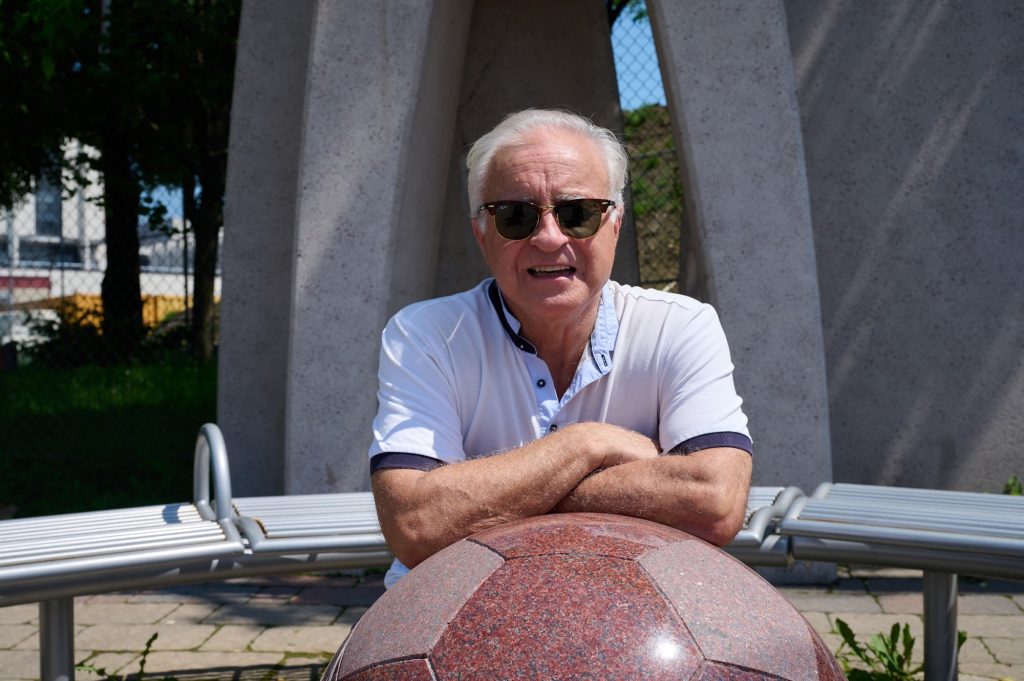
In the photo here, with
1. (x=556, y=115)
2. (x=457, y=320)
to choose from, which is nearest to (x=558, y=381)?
(x=457, y=320)

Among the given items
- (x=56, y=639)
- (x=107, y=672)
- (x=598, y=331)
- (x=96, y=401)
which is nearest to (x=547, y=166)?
(x=598, y=331)

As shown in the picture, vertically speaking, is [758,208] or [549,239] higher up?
[758,208]

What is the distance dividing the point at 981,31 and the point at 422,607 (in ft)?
18.6

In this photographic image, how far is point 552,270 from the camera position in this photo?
2.73 m

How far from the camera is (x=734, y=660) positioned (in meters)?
1.87

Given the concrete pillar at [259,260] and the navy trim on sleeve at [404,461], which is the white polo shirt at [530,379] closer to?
the navy trim on sleeve at [404,461]

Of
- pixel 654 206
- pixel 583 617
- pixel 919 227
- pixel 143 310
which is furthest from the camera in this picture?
pixel 143 310

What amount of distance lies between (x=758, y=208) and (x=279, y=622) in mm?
3265

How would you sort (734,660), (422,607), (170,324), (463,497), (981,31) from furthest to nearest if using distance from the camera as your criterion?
1. (170,324)
2. (981,31)
3. (463,497)
4. (422,607)
5. (734,660)

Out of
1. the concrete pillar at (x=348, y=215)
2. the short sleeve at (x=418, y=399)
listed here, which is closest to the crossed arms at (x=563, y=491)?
the short sleeve at (x=418, y=399)

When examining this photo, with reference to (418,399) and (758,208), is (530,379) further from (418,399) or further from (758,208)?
(758,208)

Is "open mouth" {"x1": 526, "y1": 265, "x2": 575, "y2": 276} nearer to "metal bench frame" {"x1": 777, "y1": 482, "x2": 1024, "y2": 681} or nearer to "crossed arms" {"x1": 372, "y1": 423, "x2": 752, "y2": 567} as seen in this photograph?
"crossed arms" {"x1": 372, "y1": 423, "x2": 752, "y2": 567}

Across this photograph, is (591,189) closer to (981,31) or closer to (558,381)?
(558,381)

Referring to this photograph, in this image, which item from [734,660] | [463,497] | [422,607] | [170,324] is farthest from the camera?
[170,324]
